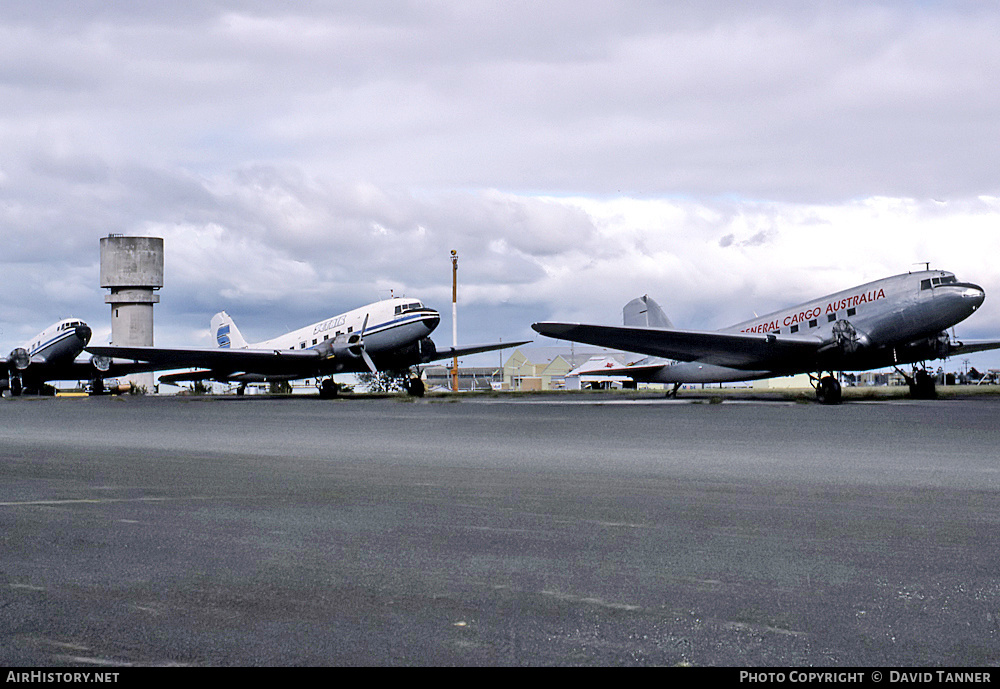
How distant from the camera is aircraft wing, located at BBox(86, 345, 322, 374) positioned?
148ft

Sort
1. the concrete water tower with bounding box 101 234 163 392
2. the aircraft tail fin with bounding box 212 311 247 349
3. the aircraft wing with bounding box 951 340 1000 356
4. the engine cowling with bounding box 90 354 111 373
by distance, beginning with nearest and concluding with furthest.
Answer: the aircraft wing with bounding box 951 340 1000 356 → the aircraft tail fin with bounding box 212 311 247 349 → the engine cowling with bounding box 90 354 111 373 → the concrete water tower with bounding box 101 234 163 392

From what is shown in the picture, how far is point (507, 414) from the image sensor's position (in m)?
25.5

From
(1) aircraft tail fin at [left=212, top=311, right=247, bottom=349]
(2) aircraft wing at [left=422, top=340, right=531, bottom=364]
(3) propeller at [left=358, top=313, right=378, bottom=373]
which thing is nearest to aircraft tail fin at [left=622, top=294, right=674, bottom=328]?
(2) aircraft wing at [left=422, top=340, right=531, bottom=364]

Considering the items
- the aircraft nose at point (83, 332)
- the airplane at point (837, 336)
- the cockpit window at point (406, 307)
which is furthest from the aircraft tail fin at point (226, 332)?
the airplane at point (837, 336)

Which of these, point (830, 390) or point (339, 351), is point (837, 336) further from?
point (339, 351)

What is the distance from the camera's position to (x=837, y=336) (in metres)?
32.1

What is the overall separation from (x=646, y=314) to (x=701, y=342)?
12866 mm

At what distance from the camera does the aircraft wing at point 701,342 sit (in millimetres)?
31562

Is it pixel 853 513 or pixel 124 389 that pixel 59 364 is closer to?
pixel 124 389

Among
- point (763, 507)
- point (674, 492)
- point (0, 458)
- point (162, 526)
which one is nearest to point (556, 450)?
point (674, 492)

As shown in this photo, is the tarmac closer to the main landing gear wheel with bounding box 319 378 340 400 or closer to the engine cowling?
the main landing gear wheel with bounding box 319 378 340 400

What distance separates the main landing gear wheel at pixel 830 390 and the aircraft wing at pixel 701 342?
122 inches

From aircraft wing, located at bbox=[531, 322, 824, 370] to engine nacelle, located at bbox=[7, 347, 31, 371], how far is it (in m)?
50.7

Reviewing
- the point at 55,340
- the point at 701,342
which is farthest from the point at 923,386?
the point at 55,340
